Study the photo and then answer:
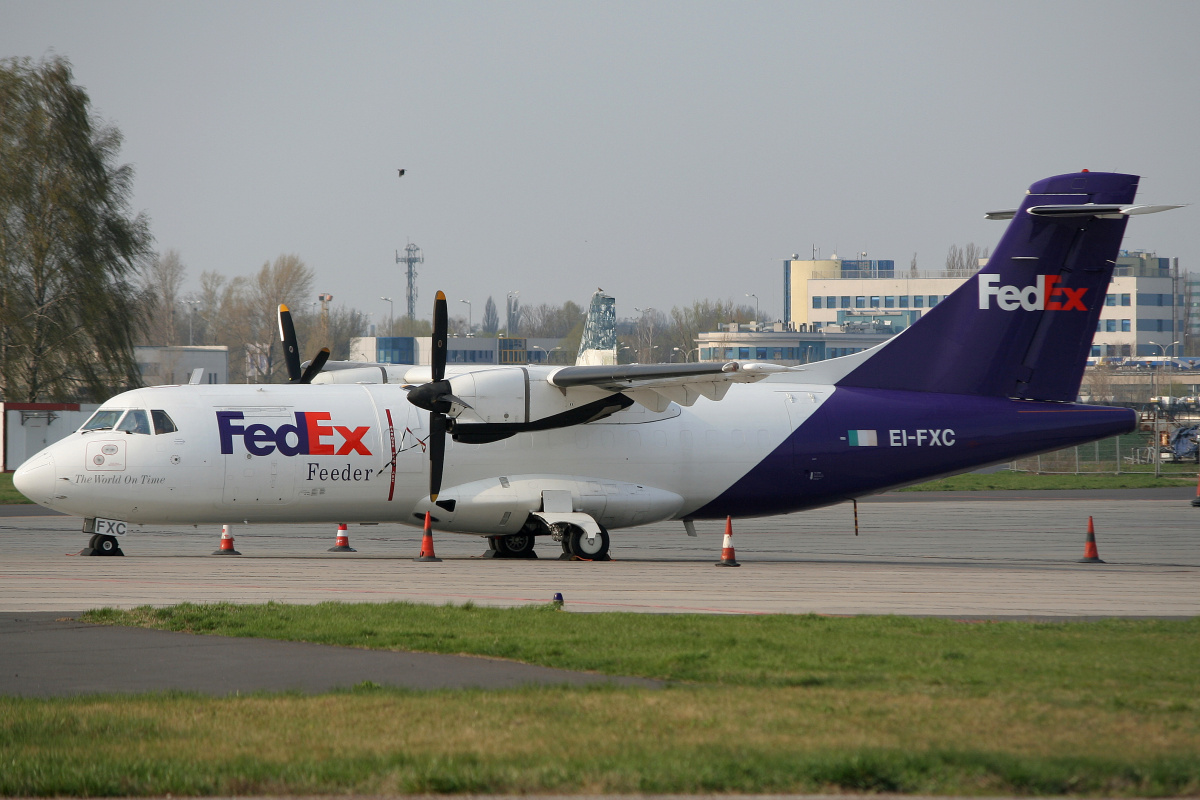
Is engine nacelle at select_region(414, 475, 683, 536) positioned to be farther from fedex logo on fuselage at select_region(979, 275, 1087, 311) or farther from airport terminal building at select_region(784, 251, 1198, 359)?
airport terminal building at select_region(784, 251, 1198, 359)

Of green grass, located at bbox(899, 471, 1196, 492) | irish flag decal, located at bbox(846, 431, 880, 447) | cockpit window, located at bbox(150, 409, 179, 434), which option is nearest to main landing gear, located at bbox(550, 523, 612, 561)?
irish flag decal, located at bbox(846, 431, 880, 447)

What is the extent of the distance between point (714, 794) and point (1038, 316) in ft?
58.2

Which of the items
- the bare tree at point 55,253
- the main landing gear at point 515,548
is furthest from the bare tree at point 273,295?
the main landing gear at point 515,548

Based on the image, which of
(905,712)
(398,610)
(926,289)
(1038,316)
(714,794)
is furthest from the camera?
(926,289)

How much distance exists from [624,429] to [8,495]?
23527 millimetres

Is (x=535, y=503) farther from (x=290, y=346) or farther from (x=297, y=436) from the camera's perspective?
(x=290, y=346)

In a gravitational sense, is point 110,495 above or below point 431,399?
below

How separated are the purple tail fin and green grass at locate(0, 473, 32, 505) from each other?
22.6 m

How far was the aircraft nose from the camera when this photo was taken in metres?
18.6

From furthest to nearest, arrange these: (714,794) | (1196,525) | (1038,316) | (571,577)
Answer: (1196,525) → (1038,316) → (571,577) → (714,794)

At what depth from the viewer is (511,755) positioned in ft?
22.4

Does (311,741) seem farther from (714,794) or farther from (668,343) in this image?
(668,343)

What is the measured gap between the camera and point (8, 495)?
35.9 meters

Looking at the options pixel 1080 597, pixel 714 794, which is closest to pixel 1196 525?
pixel 1080 597
